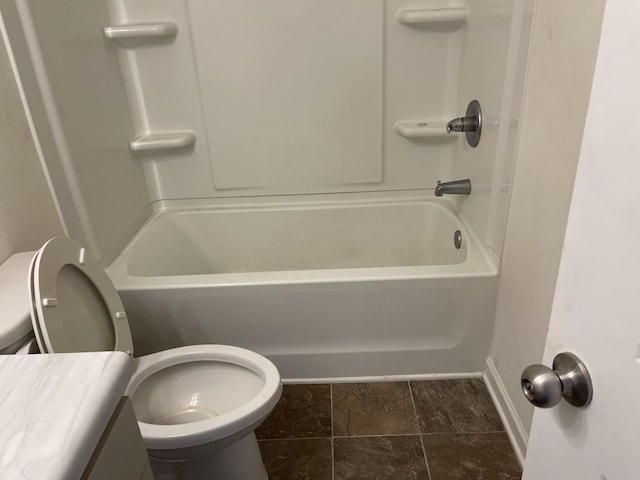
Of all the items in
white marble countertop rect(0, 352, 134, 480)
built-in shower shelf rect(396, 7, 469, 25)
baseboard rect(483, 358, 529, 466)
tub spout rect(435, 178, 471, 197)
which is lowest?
baseboard rect(483, 358, 529, 466)

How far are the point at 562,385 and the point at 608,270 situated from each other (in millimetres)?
140

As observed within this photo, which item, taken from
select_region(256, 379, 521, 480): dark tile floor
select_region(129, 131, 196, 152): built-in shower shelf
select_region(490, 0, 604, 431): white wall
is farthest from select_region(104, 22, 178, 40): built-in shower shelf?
select_region(256, 379, 521, 480): dark tile floor

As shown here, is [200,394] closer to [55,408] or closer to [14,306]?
[14,306]

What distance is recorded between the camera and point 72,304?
3.76ft

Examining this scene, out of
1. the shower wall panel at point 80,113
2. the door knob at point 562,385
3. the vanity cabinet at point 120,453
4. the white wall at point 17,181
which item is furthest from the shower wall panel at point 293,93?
the door knob at point 562,385

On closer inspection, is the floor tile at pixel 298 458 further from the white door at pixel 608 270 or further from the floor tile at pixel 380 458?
the white door at pixel 608 270

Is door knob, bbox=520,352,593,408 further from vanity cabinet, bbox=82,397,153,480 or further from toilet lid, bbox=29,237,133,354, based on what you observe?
toilet lid, bbox=29,237,133,354

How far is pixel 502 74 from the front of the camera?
148cm

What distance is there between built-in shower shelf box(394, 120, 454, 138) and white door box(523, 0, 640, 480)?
1.59 m

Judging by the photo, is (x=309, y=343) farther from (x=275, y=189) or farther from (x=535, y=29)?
(x=535, y=29)

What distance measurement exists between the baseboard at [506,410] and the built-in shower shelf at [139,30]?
177 cm

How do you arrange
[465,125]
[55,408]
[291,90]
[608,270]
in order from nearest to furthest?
1. [608,270]
2. [55,408]
3. [465,125]
4. [291,90]

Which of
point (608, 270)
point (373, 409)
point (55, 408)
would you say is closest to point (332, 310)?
point (373, 409)

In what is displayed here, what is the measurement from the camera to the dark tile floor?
1459 millimetres
